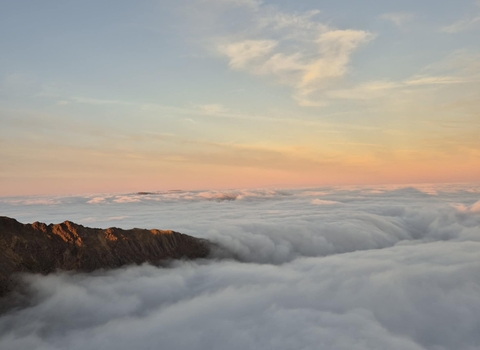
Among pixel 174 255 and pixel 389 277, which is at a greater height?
pixel 174 255

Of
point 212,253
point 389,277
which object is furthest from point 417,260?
point 212,253

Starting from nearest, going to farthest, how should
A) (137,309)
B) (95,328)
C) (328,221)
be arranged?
(95,328)
(137,309)
(328,221)

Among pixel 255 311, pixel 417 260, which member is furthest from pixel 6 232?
pixel 417 260

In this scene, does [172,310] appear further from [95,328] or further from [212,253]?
[212,253]

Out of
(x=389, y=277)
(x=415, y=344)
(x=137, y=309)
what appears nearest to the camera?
(x=415, y=344)

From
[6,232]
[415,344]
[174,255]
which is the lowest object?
[415,344]

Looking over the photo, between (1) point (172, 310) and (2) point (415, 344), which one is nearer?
(2) point (415, 344)
